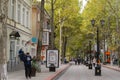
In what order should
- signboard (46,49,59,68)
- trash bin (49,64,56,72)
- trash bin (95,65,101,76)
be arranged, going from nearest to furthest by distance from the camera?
trash bin (95,65,101,76) → signboard (46,49,59,68) → trash bin (49,64,56,72)

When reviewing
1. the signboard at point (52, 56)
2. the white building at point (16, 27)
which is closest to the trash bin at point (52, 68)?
the signboard at point (52, 56)

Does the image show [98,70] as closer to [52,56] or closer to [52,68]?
[52,56]

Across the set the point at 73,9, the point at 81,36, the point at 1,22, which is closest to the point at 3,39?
the point at 1,22

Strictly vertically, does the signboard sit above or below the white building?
below

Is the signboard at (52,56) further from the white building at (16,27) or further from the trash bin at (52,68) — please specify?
the white building at (16,27)

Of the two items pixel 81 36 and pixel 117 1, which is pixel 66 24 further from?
pixel 117 1

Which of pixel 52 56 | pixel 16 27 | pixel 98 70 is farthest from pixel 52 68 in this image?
pixel 16 27

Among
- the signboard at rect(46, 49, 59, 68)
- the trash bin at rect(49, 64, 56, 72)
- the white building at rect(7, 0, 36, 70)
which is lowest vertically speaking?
the trash bin at rect(49, 64, 56, 72)

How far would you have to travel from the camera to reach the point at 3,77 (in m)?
15.6

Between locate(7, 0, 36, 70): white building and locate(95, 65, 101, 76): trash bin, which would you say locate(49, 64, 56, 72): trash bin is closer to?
locate(7, 0, 36, 70): white building

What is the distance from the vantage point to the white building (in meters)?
36.0

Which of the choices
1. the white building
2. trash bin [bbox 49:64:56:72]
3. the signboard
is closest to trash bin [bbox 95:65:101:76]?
the signboard

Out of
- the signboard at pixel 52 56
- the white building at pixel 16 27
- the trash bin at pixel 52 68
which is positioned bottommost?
the trash bin at pixel 52 68

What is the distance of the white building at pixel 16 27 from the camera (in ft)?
118
